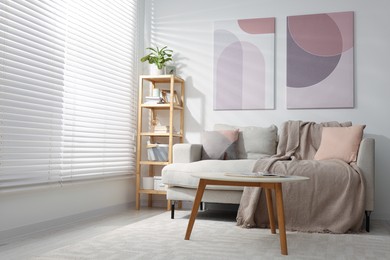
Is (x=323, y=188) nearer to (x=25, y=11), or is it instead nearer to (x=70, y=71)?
(x=70, y=71)

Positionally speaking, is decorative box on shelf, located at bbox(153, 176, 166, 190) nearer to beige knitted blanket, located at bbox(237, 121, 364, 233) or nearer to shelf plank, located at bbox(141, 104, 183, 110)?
shelf plank, located at bbox(141, 104, 183, 110)

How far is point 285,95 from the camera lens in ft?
14.9

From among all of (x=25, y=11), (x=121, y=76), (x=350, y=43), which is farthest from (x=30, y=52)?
(x=350, y=43)

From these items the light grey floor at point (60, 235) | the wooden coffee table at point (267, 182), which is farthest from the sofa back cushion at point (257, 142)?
the wooden coffee table at point (267, 182)

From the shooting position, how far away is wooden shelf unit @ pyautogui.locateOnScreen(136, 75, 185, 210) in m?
4.57

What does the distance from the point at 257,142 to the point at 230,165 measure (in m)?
0.67

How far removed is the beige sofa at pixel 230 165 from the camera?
11.3ft

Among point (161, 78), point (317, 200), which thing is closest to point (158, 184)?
point (161, 78)

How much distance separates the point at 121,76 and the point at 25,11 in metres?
1.56

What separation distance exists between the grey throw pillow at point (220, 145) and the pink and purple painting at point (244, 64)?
0.48 meters

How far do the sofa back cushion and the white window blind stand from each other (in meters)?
1.23

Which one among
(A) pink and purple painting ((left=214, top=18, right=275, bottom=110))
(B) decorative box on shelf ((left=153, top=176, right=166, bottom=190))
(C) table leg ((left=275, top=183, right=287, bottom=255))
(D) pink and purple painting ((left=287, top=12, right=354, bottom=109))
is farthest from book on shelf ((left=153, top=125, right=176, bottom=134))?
(C) table leg ((left=275, top=183, right=287, bottom=255))

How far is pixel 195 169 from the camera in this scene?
379 cm

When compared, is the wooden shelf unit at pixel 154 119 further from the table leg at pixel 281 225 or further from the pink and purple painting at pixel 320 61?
the table leg at pixel 281 225
